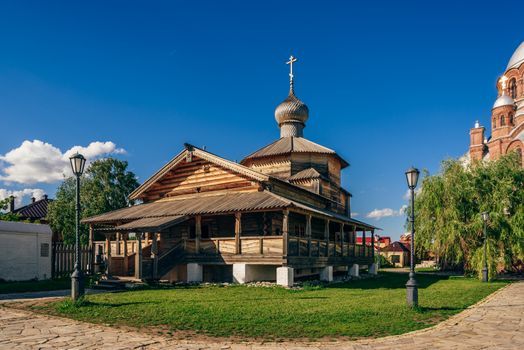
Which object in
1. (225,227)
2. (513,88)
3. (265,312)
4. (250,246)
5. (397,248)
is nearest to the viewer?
(265,312)

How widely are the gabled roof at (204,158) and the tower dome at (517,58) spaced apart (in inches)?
2036

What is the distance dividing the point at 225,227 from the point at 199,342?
15.2m

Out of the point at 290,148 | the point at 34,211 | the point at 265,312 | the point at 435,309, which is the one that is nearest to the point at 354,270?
the point at 290,148

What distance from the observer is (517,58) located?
190 feet

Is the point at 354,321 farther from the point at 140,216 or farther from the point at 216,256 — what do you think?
the point at 140,216

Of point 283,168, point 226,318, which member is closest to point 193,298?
point 226,318

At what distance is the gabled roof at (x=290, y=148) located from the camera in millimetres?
30844

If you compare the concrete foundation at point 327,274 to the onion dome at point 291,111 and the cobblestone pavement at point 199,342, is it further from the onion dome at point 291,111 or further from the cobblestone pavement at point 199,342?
the onion dome at point 291,111

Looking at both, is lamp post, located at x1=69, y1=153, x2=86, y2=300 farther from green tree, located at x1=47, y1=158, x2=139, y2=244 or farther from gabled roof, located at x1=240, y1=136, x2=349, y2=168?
green tree, located at x1=47, y1=158, x2=139, y2=244

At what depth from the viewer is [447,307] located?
12359 millimetres

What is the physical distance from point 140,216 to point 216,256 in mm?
4912

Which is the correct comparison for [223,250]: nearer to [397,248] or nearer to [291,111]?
[291,111]

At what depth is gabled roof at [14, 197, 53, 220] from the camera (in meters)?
45.7

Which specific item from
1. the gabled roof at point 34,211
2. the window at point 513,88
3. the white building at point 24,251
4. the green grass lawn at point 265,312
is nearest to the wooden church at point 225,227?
the white building at point 24,251
